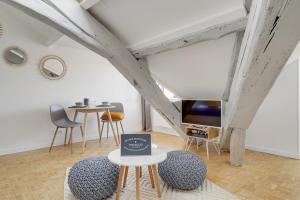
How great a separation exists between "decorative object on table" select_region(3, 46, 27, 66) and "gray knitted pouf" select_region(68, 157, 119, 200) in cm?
267

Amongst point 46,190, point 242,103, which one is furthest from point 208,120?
point 46,190

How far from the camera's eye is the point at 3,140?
348cm

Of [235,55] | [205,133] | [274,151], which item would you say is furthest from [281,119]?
[235,55]

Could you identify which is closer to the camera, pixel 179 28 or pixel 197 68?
pixel 179 28

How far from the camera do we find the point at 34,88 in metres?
3.79

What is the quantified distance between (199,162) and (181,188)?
329 millimetres

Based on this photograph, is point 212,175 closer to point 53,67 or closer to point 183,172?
point 183,172

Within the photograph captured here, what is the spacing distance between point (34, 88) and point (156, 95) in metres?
2.49

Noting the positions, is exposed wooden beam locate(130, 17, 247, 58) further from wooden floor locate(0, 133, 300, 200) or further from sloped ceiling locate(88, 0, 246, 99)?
wooden floor locate(0, 133, 300, 200)

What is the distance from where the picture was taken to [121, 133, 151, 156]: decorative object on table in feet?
6.21

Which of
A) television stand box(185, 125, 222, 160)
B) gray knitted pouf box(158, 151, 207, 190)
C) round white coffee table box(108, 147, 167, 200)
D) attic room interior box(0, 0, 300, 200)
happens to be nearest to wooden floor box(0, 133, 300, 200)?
attic room interior box(0, 0, 300, 200)

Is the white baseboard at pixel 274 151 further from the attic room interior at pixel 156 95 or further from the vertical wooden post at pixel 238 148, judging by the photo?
the vertical wooden post at pixel 238 148

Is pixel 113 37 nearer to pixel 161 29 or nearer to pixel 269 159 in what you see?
pixel 161 29

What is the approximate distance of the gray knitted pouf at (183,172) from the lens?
2.03 metres
